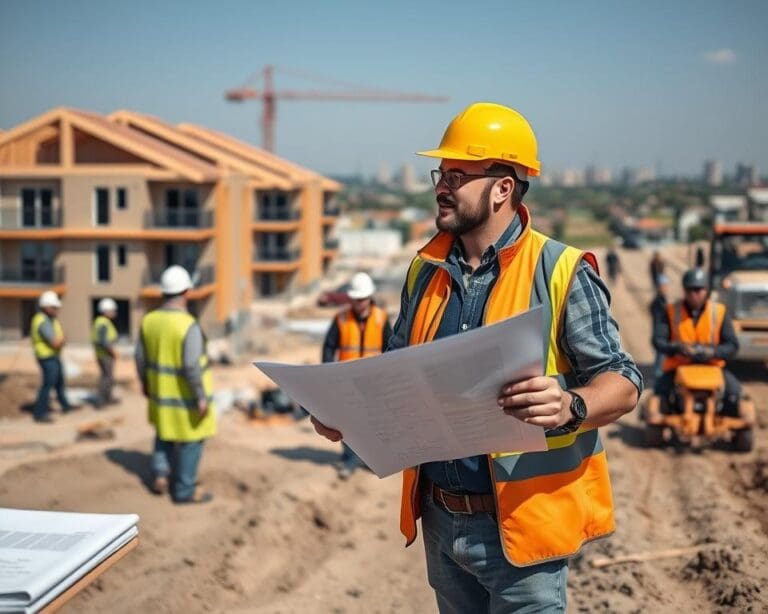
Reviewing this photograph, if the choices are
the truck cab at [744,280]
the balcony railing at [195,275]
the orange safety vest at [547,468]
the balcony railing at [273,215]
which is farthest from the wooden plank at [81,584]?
the balcony railing at [273,215]

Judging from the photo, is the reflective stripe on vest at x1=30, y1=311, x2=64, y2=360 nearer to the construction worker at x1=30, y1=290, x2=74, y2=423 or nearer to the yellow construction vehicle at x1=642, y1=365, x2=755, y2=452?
the construction worker at x1=30, y1=290, x2=74, y2=423

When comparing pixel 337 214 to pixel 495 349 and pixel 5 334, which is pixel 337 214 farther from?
pixel 495 349

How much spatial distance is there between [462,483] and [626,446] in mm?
8127

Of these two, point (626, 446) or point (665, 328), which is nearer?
point (665, 328)

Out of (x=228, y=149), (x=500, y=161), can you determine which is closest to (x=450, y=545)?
(x=500, y=161)

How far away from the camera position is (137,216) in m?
28.7

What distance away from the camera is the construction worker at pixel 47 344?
1309 cm

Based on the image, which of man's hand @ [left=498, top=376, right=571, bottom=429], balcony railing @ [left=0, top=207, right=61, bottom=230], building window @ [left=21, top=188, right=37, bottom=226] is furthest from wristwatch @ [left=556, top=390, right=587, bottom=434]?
building window @ [left=21, top=188, right=37, bottom=226]

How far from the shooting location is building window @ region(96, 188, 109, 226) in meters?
28.5

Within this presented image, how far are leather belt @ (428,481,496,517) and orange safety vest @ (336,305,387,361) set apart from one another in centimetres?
590

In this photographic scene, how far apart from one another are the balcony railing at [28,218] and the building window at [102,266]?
1.52 meters

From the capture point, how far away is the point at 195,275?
29.7 metres

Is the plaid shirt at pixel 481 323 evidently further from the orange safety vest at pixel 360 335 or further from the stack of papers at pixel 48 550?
the orange safety vest at pixel 360 335

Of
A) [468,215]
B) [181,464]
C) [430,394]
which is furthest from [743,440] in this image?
[430,394]
